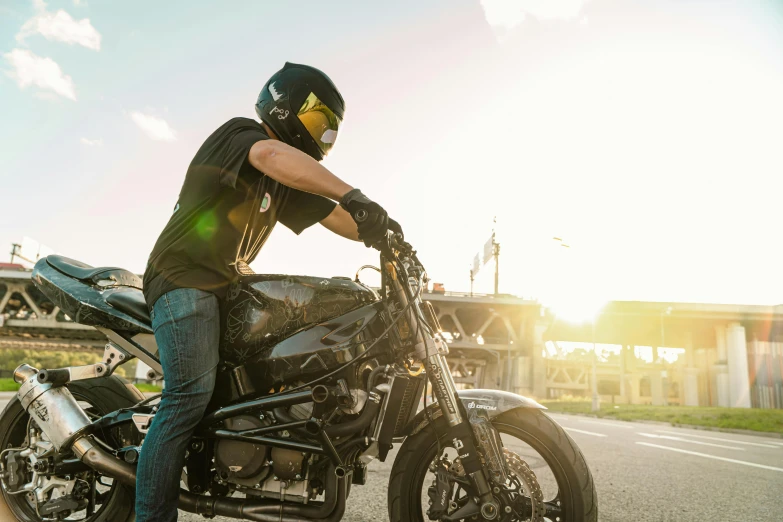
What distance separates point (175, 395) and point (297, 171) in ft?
3.56

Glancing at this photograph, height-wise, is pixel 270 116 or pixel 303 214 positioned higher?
pixel 270 116

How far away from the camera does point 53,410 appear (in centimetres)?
281

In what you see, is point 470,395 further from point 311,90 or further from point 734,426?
point 734,426

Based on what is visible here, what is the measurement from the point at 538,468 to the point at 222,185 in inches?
70.4

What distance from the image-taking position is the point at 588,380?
78812 millimetres

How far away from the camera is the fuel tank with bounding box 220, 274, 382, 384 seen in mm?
2420

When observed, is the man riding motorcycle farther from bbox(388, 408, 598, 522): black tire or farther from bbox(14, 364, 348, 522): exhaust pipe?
bbox(388, 408, 598, 522): black tire

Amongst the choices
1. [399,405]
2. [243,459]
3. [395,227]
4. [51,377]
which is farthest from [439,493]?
[51,377]

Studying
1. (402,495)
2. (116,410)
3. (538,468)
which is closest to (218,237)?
(116,410)

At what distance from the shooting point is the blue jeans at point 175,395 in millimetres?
2383

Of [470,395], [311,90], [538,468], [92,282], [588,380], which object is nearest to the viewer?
[538,468]

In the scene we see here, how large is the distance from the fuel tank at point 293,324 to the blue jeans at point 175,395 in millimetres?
125

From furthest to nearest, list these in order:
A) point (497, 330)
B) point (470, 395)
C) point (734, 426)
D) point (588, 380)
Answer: point (588, 380), point (497, 330), point (734, 426), point (470, 395)

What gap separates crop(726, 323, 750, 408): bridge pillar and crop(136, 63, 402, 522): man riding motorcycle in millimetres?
50013
